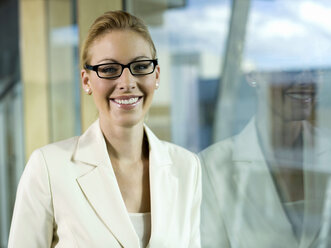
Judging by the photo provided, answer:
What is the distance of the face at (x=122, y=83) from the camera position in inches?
65.0

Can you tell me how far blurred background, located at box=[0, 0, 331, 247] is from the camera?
1.93 meters

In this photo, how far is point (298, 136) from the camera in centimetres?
195

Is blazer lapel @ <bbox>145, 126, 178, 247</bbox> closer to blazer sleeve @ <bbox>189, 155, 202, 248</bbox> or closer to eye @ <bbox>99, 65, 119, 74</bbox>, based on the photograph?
blazer sleeve @ <bbox>189, 155, 202, 248</bbox>

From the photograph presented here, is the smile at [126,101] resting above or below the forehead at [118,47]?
below

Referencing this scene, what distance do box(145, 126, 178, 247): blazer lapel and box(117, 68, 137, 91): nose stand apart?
1.00ft

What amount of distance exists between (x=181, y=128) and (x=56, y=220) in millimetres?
1175

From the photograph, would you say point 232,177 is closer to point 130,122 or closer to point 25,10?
point 130,122

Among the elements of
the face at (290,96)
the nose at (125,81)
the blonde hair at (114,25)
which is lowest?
the face at (290,96)

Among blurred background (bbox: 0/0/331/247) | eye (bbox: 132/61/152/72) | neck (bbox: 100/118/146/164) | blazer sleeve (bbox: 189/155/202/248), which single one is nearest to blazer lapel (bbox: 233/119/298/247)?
blurred background (bbox: 0/0/331/247)

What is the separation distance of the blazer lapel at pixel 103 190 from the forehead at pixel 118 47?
12.5 inches

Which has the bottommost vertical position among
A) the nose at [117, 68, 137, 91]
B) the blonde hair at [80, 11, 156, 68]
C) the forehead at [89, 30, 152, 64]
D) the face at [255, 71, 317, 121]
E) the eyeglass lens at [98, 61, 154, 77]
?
the face at [255, 71, 317, 121]

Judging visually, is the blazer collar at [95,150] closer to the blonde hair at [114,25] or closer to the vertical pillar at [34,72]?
the blonde hair at [114,25]

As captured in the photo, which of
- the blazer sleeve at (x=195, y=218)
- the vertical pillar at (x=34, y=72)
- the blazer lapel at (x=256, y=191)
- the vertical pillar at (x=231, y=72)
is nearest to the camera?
the blazer sleeve at (x=195, y=218)

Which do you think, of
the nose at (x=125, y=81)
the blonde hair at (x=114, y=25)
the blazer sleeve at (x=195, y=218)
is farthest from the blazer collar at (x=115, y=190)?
the blonde hair at (x=114, y=25)
